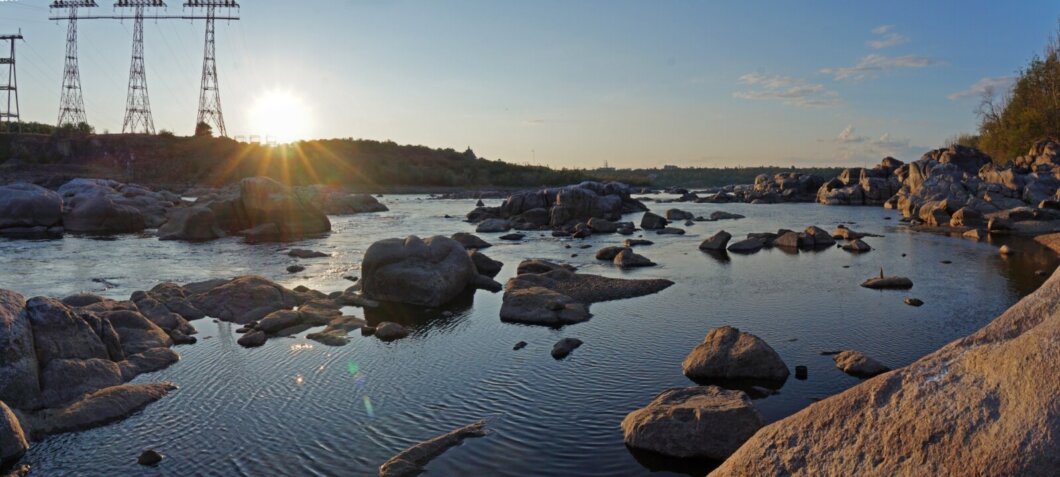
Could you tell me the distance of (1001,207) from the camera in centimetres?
5453

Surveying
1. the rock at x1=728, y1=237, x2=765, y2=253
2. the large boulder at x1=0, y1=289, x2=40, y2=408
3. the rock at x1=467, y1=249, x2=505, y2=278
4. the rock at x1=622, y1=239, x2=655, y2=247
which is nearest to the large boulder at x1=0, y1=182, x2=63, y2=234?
the rock at x1=467, y1=249, x2=505, y2=278

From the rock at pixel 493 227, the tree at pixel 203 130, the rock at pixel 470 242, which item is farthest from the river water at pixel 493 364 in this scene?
the tree at pixel 203 130

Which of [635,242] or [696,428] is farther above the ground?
[635,242]

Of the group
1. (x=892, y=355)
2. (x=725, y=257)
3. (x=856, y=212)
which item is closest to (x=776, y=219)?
(x=856, y=212)

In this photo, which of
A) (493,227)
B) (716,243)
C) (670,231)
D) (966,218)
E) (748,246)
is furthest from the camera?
(493,227)

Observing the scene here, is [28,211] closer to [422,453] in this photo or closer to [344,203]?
[344,203]

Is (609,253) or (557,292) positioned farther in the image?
(609,253)

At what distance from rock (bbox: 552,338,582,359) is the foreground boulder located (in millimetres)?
10733

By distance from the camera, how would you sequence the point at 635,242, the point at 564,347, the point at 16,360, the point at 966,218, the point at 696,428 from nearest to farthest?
the point at 696,428
the point at 16,360
the point at 564,347
the point at 635,242
the point at 966,218

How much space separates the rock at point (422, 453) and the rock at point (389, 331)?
7.35 metres

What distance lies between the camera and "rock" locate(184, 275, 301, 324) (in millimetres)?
21750

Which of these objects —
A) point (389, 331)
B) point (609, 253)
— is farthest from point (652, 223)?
point (389, 331)

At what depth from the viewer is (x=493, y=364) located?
1705 cm

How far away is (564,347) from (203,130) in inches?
4762
